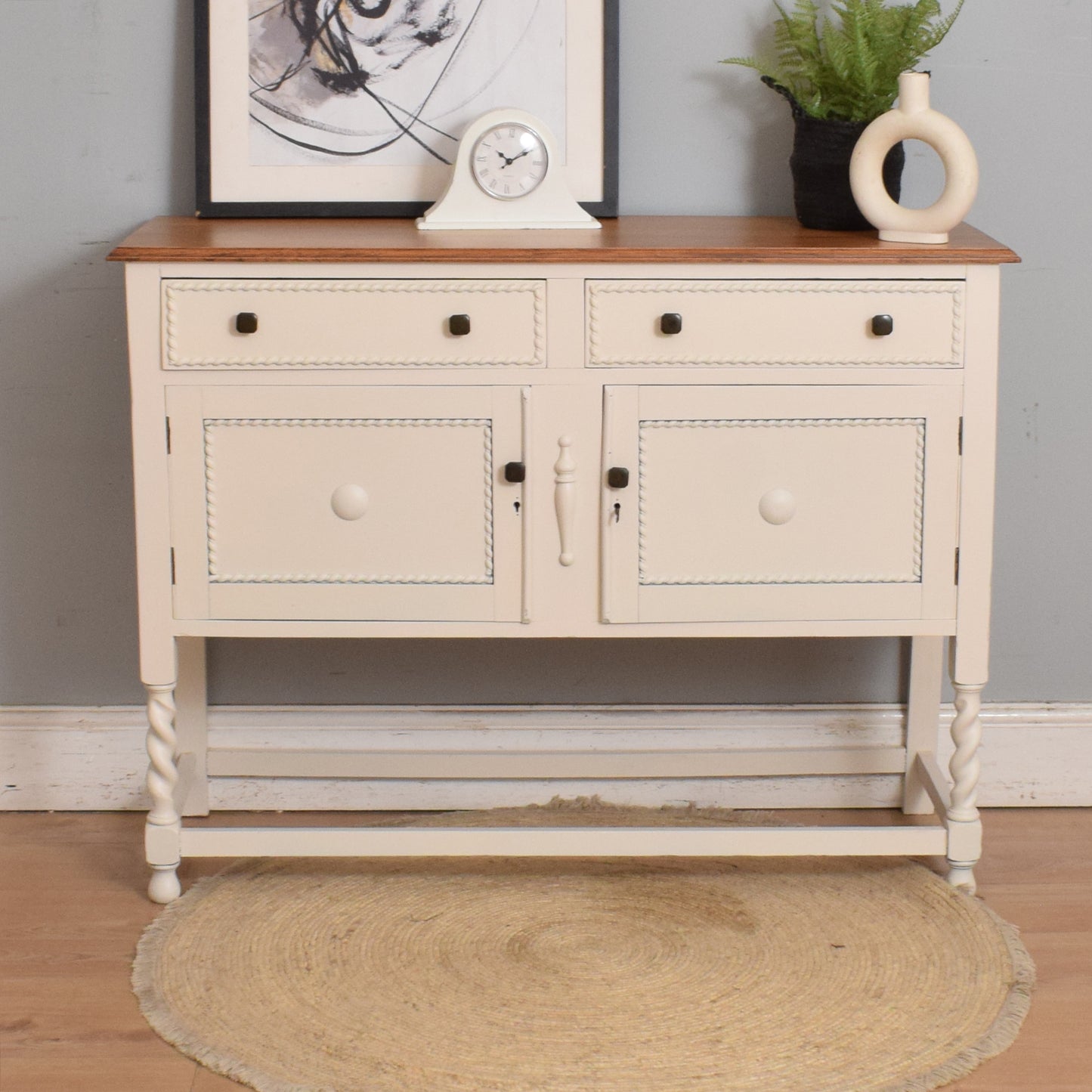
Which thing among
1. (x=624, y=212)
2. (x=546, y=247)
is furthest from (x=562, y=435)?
(x=624, y=212)

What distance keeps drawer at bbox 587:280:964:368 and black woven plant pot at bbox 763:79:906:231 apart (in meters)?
0.24

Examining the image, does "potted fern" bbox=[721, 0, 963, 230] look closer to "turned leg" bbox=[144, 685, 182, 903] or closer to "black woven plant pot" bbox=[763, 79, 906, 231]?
"black woven plant pot" bbox=[763, 79, 906, 231]

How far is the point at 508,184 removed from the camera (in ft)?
7.50

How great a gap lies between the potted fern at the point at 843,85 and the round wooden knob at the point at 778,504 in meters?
0.46

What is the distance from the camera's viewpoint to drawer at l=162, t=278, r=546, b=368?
2.11 metres

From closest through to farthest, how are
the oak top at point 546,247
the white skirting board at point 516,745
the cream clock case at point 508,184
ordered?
the oak top at point 546,247
the cream clock case at point 508,184
the white skirting board at point 516,745

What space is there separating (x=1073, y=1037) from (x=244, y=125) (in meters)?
1.88

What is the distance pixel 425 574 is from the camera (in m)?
2.20

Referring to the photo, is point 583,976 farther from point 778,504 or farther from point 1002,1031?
point 778,504

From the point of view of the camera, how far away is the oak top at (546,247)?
209cm

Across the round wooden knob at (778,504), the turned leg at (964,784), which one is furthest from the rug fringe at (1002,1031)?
the round wooden knob at (778,504)

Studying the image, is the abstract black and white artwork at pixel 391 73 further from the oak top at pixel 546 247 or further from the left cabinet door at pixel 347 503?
the left cabinet door at pixel 347 503

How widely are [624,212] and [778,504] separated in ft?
2.12

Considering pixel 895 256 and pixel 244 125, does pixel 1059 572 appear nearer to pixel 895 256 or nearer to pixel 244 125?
pixel 895 256
